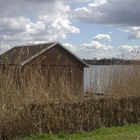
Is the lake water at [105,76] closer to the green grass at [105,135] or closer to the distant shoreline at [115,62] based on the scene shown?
the distant shoreline at [115,62]

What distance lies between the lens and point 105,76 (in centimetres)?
1516

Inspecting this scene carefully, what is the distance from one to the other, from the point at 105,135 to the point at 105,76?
4.03 metres

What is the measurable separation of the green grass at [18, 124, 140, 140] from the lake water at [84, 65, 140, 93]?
2.18 meters

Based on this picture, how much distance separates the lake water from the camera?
1458 cm

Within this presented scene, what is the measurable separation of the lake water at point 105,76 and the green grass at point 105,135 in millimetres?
2179

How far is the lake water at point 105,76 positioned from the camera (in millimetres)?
14577

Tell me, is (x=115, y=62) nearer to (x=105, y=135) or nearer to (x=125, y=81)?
(x=125, y=81)

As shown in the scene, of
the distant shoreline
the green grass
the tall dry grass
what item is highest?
the distant shoreline

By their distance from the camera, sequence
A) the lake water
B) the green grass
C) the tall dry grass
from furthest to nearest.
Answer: the tall dry grass, the lake water, the green grass

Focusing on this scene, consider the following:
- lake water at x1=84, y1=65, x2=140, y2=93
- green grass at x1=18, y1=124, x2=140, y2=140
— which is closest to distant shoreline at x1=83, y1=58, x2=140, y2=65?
lake water at x1=84, y1=65, x2=140, y2=93

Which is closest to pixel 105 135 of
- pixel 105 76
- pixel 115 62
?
pixel 105 76

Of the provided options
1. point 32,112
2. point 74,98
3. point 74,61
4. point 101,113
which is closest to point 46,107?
point 32,112

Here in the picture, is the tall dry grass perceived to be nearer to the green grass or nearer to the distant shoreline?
the distant shoreline

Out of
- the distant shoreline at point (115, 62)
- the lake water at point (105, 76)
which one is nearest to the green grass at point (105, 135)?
the lake water at point (105, 76)
